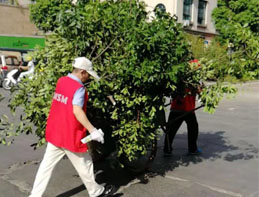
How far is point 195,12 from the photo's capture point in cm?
3130

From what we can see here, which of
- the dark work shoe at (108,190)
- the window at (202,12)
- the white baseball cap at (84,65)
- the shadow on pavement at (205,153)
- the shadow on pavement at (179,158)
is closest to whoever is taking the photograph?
the white baseball cap at (84,65)

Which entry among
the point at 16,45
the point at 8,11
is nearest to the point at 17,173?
the point at 16,45

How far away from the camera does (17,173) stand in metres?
5.12

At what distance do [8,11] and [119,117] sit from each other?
1279 inches

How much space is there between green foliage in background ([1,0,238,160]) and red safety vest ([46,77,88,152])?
317 millimetres

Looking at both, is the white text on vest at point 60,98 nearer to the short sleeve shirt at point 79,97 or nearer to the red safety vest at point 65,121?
the red safety vest at point 65,121

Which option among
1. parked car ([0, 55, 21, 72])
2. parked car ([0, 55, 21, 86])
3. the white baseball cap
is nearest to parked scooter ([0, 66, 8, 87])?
parked car ([0, 55, 21, 86])

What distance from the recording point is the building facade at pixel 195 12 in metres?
29.5

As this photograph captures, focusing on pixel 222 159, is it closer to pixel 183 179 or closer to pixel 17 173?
pixel 183 179

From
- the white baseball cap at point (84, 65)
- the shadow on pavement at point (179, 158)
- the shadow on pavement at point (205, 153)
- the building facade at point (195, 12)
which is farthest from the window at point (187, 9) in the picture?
the white baseball cap at point (84, 65)

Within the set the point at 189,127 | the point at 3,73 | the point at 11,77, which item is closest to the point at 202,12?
the point at 3,73

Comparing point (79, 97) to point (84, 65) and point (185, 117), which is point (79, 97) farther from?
point (185, 117)

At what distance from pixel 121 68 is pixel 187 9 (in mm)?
28068

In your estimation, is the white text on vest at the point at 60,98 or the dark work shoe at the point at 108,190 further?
the dark work shoe at the point at 108,190
